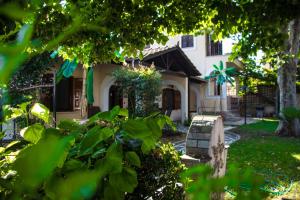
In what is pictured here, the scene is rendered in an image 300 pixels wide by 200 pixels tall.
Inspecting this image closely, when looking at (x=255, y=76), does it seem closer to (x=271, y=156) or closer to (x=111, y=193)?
(x=271, y=156)

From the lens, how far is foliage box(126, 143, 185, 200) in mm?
2350

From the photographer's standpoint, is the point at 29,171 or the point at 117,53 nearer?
the point at 29,171

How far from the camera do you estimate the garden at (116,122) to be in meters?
0.39

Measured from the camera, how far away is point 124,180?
3.32ft

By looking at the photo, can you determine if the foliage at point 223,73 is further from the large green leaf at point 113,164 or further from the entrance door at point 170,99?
the large green leaf at point 113,164

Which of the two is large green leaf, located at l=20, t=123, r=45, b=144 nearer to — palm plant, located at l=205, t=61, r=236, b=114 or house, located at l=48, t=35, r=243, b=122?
house, located at l=48, t=35, r=243, b=122

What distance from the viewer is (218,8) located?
12.1 ft

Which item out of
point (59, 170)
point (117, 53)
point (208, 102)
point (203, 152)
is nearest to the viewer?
point (59, 170)

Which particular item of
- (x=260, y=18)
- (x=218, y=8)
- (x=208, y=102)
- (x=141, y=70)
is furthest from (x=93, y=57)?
(x=208, y=102)

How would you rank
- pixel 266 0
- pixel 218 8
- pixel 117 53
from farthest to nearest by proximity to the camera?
pixel 117 53 < pixel 218 8 < pixel 266 0

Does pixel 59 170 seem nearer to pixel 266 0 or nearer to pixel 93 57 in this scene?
pixel 266 0

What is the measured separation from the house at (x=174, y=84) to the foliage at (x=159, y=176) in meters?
10.7

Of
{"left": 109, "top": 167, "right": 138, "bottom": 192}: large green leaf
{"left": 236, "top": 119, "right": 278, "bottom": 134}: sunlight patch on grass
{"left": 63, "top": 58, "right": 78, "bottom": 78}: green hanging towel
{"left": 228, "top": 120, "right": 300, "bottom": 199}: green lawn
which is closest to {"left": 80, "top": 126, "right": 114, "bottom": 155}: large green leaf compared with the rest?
{"left": 109, "top": 167, "right": 138, "bottom": 192}: large green leaf

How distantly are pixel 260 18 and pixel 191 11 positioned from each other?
2.85ft
